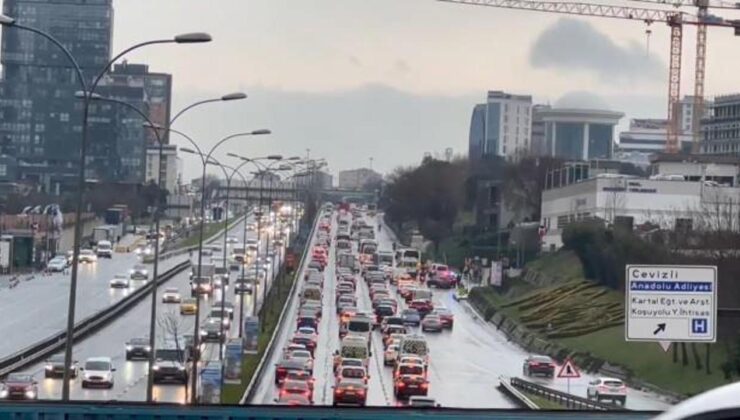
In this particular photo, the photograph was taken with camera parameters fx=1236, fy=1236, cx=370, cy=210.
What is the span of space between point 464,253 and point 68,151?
4420 mm

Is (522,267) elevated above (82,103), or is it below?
below

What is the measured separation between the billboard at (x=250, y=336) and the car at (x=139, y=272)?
4.09ft

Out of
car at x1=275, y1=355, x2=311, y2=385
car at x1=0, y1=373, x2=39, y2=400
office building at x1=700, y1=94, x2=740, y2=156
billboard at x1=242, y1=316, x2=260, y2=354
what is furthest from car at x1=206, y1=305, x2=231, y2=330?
office building at x1=700, y1=94, x2=740, y2=156

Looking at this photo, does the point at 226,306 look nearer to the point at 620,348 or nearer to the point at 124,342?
the point at 124,342

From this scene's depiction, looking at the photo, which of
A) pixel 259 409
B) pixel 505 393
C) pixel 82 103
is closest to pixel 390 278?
pixel 505 393

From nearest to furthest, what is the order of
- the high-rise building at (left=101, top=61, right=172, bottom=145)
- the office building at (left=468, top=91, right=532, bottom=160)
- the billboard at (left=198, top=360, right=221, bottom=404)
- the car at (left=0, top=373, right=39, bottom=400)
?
the car at (left=0, top=373, right=39, bottom=400), the billboard at (left=198, top=360, right=221, bottom=404), the high-rise building at (left=101, top=61, right=172, bottom=145), the office building at (left=468, top=91, right=532, bottom=160)

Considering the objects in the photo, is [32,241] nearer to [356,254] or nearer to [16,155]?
[16,155]

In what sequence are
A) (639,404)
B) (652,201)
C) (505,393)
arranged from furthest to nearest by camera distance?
(652,201) < (505,393) < (639,404)

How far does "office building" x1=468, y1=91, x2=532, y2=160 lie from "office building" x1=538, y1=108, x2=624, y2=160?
38cm

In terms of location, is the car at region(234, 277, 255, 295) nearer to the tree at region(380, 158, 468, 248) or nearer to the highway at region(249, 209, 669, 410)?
the highway at region(249, 209, 669, 410)

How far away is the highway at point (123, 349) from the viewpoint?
10281 millimetres

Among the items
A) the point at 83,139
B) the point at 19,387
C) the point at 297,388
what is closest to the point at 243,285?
the point at 297,388

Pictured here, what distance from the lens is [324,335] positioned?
41.9ft

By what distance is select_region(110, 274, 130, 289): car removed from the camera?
12935 mm
